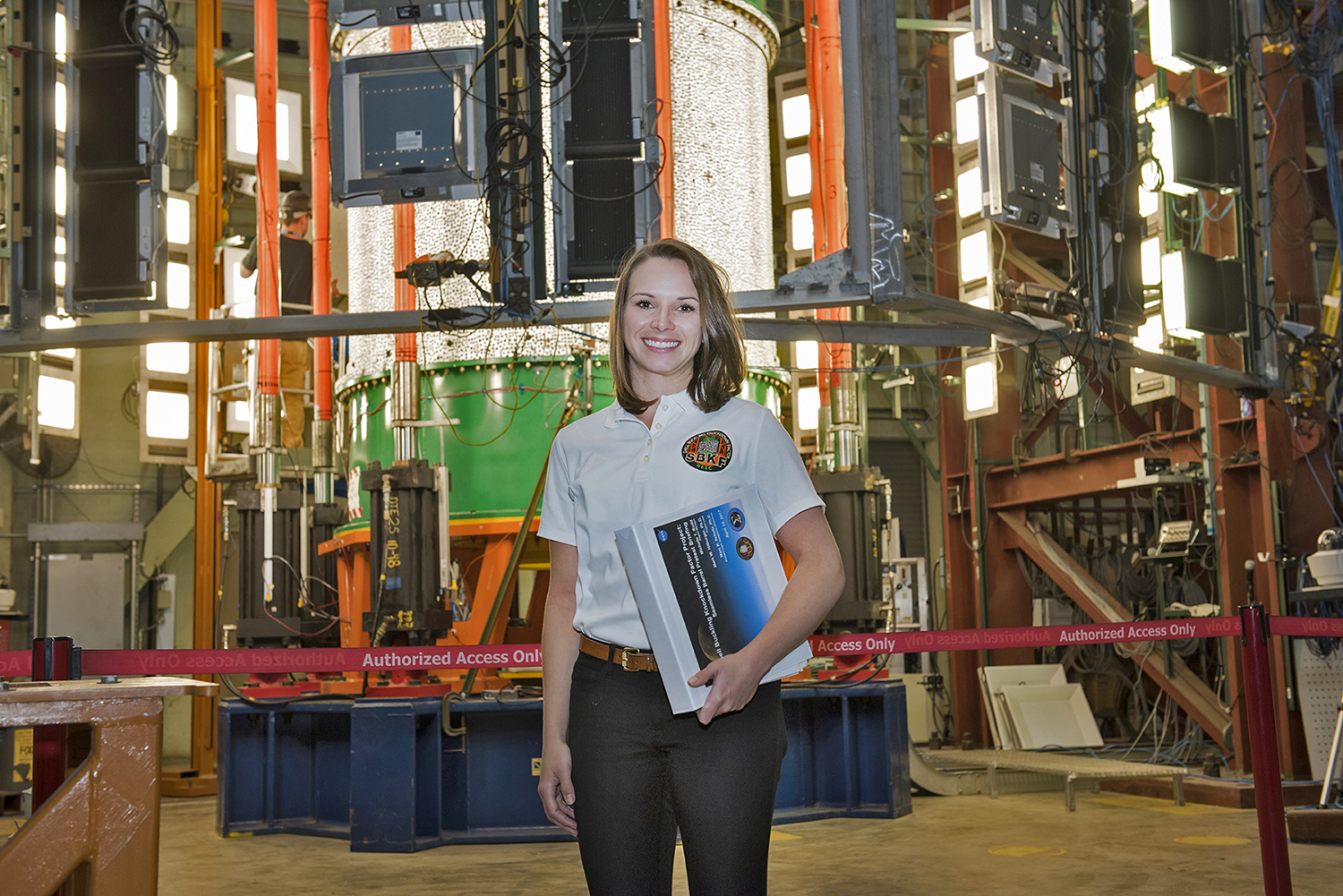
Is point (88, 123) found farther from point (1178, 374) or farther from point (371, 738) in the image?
point (1178, 374)

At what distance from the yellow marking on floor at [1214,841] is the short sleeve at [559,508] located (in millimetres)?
5326

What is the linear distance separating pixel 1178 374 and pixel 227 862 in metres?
5.52

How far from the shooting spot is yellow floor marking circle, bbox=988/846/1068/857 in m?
6.11

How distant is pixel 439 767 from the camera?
6.50 metres

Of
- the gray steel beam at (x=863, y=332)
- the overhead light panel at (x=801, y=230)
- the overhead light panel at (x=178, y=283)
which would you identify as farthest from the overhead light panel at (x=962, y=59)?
the overhead light panel at (x=178, y=283)

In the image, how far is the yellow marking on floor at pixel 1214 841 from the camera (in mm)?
6282

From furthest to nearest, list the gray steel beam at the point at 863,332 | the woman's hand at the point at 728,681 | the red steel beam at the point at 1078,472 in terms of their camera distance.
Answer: the red steel beam at the point at 1078,472 → the gray steel beam at the point at 863,332 → the woman's hand at the point at 728,681

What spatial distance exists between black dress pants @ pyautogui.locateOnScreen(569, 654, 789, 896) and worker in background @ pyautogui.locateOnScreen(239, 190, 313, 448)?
5084mm

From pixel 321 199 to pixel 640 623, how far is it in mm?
7758

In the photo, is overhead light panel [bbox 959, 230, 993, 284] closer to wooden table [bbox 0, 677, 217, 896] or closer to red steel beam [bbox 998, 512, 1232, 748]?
red steel beam [bbox 998, 512, 1232, 748]

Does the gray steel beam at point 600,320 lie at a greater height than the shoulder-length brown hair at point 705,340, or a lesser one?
greater

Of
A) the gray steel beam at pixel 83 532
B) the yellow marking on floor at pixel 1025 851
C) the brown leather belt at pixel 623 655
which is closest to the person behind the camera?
the brown leather belt at pixel 623 655

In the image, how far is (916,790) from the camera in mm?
8641

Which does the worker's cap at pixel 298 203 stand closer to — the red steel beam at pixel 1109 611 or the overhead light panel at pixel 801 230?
the overhead light panel at pixel 801 230
